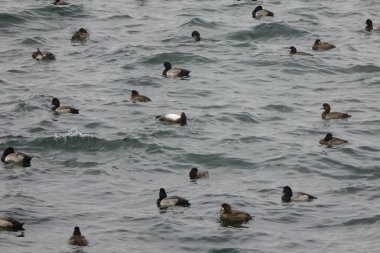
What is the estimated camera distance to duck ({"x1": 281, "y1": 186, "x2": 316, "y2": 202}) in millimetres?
29003

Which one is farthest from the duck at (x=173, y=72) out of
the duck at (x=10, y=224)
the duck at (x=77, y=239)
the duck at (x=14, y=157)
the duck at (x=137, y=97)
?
the duck at (x=77, y=239)

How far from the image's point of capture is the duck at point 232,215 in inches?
1088

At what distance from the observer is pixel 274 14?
53.2 m

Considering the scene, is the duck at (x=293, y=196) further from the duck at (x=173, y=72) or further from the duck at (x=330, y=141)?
the duck at (x=173, y=72)

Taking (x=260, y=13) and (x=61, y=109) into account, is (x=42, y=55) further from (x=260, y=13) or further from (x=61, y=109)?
(x=260, y=13)

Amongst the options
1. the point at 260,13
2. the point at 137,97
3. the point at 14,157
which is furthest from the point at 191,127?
the point at 260,13

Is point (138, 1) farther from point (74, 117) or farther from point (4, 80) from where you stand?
point (74, 117)

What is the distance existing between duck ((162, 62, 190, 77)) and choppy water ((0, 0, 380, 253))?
1.34ft

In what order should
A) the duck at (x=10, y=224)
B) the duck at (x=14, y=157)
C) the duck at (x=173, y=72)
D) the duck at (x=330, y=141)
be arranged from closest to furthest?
the duck at (x=10, y=224)
the duck at (x=14, y=157)
the duck at (x=330, y=141)
the duck at (x=173, y=72)

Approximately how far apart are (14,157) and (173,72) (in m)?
11.9

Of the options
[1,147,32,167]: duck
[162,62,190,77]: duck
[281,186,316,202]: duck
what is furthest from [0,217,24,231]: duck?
[162,62,190,77]: duck

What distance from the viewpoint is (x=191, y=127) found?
36.5 meters

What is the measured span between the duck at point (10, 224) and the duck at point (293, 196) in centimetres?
751

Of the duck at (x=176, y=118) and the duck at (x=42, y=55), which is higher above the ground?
the duck at (x=42, y=55)
